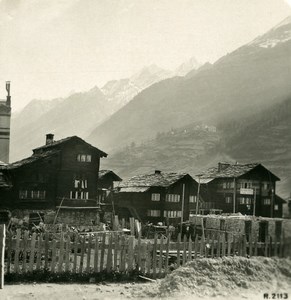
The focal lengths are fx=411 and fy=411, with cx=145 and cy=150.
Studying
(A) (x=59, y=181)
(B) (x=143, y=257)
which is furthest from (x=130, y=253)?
(A) (x=59, y=181)

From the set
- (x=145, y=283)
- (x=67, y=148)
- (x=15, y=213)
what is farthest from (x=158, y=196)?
(x=145, y=283)

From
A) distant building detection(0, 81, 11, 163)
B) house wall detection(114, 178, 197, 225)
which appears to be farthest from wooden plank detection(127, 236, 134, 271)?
distant building detection(0, 81, 11, 163)

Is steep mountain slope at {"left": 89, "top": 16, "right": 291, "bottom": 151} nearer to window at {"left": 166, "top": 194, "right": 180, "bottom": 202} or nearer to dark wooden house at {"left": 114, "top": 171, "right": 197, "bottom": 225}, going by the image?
dark wooden house at {"left": 114, "top": 171, "right": 197, "bottom": 225}

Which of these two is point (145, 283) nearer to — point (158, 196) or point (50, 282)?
point (50, 282)

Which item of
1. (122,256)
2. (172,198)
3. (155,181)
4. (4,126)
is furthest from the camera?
(155,181)

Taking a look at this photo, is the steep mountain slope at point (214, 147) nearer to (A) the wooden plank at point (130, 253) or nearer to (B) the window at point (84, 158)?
(B) the window at point (84, 158)

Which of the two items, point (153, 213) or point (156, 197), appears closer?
point (153, 213)

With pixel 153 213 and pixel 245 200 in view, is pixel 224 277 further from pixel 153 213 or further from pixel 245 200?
pixel 245 200
